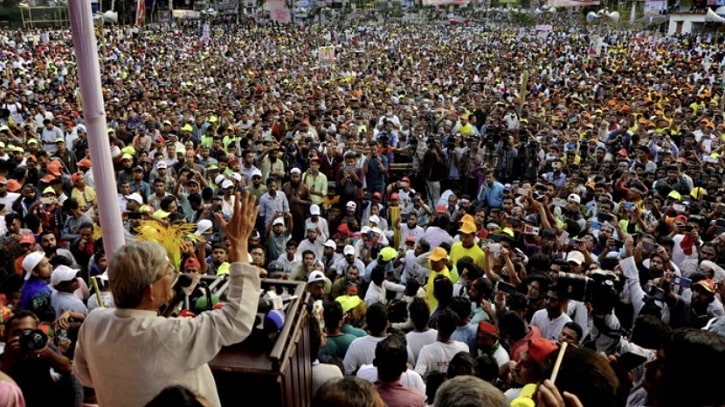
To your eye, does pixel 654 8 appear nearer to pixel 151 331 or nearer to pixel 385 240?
pixel 385 240

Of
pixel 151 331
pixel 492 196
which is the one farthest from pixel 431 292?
pixel 151 331

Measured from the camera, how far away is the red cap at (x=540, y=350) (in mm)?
2632

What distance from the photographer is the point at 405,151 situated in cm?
1039

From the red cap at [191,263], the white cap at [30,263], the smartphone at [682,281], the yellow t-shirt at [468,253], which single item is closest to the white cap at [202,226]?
the red cap at [191,263]

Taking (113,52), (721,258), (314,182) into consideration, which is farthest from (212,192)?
(113,52)

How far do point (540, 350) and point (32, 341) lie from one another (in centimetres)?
245

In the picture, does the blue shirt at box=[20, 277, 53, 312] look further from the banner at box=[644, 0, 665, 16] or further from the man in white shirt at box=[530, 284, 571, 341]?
the banner at box=[644, 0, 665, 16]

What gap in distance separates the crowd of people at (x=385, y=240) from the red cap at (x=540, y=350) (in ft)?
0.04

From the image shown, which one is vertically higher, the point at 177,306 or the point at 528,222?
the point at 177,306

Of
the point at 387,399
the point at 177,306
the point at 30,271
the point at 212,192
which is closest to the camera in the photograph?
the point at 177,306

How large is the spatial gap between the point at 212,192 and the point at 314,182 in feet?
4.60

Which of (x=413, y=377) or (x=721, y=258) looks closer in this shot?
(x=413, y=377)

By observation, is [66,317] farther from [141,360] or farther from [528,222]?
[528,222]

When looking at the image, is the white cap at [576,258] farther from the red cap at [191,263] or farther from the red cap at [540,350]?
the red cap at [191,263]
